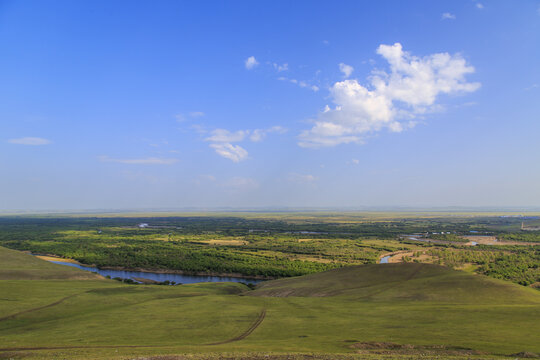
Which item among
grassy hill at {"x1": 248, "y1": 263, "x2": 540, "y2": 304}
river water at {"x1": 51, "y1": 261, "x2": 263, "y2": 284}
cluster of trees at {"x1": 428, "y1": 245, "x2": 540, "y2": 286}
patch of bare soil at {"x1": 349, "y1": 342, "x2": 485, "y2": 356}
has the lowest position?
river water at {"x1": 51, "y1": 261, "x2": 263, "y2": 284}

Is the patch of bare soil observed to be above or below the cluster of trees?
above

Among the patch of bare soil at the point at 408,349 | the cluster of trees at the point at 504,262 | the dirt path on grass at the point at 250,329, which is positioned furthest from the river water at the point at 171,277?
the patch of bare soil at the point at 408,349

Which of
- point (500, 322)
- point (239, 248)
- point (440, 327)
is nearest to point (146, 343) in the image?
point (440, 327)

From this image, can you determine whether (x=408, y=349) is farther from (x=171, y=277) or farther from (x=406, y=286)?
(x=171, y=277)

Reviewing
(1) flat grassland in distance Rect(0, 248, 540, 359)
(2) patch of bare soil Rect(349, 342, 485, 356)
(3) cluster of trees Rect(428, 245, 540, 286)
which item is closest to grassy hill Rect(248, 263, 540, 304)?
(1) flat grassland in distance Rect(0, 248, 540, 359)

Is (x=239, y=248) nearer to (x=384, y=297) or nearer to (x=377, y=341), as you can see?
(x=384, y=297)

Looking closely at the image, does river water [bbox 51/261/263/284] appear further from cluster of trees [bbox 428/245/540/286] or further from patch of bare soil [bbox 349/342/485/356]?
patch of bare soil [bbox 349/342/485/356]

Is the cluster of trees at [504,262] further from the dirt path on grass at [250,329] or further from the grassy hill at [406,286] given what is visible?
the dirt path on grass at [250,329]

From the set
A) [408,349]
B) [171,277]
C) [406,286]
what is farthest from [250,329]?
[171,277]
